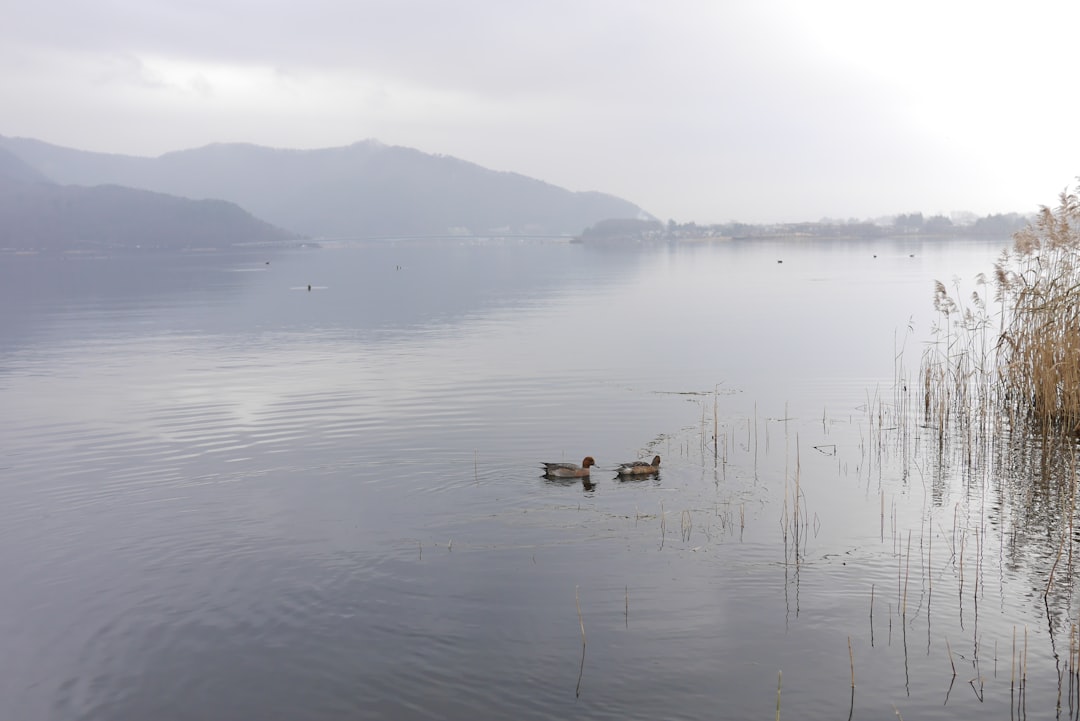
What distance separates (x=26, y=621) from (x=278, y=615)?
391 centimetres

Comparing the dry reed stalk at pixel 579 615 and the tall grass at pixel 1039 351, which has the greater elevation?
the tall grass at pixel 1039 351

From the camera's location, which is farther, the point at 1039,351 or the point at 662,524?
the point at 1039,351

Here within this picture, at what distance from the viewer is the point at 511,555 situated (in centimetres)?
1587

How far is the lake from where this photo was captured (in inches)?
449

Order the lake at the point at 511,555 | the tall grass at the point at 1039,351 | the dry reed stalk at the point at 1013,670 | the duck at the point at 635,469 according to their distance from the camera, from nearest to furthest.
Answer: the dry reed stalk at the point at 1013,670 → the lake at the point at 511,555 → the duck at the point at 635,469 → the tall grass at the point at 1039,351

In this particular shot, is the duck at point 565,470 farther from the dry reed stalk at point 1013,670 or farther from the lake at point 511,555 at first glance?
the dry reed stalk at point 1013,670

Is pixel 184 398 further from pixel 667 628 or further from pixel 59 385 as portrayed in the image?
pixel 667 628

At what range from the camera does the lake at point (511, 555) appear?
11.4 meters

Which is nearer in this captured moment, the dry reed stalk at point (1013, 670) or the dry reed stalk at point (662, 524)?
the dry reed stalk at point (1013, 670)

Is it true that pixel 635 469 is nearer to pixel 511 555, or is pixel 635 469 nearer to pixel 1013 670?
pixel 511 555

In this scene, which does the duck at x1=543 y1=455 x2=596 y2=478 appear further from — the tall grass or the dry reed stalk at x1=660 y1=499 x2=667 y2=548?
the tall grass

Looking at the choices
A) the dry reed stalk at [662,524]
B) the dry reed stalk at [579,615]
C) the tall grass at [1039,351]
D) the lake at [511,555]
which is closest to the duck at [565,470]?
the lake at [511,555]

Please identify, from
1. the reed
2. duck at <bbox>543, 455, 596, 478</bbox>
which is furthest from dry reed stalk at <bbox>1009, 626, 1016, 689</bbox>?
duck at <bbox>543, 455, 596, 478</bbox>

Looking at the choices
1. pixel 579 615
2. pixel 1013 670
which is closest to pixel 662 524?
pixel 579 615
